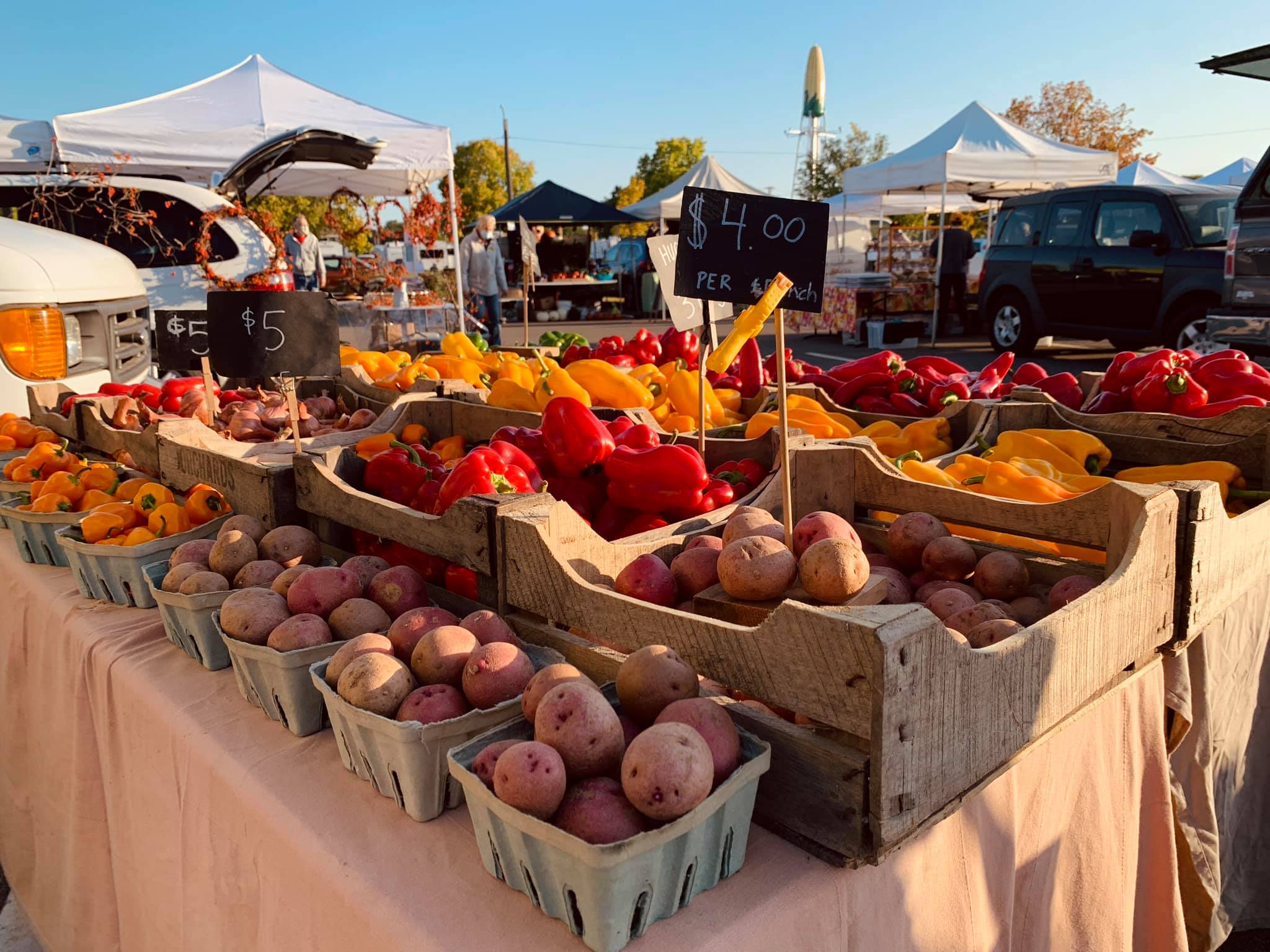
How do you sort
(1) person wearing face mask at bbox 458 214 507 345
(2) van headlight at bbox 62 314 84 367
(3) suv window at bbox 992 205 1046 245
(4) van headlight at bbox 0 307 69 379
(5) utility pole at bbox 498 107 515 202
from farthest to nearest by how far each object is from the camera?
(5) utility pole at bbox 498 107 515 202 → (1) person wearing face mask at bbox 458 214 507 345 → (3) suv window at bbox 992 205 1046 245 → (2) van headlight at bbox 62 314 84 367 → (4) van headlight at bbox 0 307 69 379

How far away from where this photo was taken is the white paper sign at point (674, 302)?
377cm

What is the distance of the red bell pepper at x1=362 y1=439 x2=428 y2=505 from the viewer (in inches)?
94.4

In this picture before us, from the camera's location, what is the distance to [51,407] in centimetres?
396

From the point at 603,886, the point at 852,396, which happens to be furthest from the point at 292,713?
the point at 852,396

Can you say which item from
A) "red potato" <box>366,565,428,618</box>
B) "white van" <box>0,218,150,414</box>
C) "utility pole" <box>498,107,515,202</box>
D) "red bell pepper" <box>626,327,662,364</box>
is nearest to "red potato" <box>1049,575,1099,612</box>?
"red potato" <box>366,565,428,618</box>

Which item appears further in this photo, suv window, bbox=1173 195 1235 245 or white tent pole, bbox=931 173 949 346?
white tent pole, bbox=931 173 949 346

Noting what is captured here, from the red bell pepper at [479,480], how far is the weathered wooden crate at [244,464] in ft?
1.49

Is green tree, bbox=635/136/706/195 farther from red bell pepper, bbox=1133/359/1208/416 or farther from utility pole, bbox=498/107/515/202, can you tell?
red bell pepper, bbox=1133/359/1208/416

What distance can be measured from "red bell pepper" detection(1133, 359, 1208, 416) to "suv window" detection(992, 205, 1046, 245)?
34.0 feet

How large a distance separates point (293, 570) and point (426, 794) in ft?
2.23

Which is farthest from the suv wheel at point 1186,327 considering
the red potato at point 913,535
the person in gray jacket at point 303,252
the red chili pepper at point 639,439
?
the person in gray jacket at point 303,252

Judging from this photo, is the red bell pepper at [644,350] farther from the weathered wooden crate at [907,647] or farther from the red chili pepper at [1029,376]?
the weathered wooden crate at [907,647]

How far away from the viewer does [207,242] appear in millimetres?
9078

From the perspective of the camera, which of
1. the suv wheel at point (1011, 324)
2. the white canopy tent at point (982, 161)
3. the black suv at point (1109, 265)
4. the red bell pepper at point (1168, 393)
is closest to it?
the red bell pepper at point (1168, 393)
